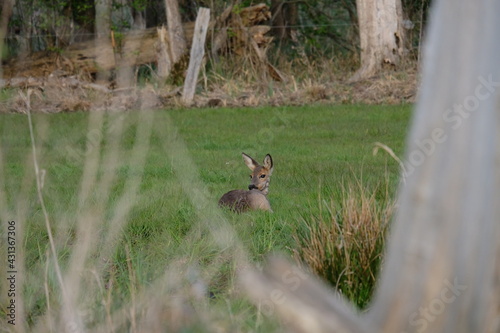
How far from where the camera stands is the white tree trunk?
103 inches

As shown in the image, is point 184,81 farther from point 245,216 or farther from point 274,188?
point 245,216

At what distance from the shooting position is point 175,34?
18797 millimetres

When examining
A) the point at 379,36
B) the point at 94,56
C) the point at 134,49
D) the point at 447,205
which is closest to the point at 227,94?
the point at 379,36

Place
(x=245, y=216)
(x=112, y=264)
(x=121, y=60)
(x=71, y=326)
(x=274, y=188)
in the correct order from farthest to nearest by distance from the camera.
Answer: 1. (x=121, y=60)
2. (x=274, y=188)
3. (x=245, y=216)
4. (x=112, y=264)
5. (x=71, y=326)

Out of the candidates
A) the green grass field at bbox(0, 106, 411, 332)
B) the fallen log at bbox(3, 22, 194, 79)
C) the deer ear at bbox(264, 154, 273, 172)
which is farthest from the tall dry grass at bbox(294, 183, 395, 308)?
the fallen log at bbox(3, 22, 194, 79)

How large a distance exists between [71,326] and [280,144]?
8.22m

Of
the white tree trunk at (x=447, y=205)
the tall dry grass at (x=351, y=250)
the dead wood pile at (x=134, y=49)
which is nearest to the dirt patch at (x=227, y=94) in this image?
the dead wood pile at (x=134, y=49)

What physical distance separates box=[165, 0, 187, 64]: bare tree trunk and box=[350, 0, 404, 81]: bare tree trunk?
12.0ft

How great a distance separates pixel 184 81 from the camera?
17.5 m

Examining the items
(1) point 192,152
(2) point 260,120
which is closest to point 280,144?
(1) point 192,152

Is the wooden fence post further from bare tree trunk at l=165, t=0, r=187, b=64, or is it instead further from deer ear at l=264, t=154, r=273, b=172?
deer ear at l=264, t=154, r=273, b=172

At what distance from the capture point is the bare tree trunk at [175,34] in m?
18.6

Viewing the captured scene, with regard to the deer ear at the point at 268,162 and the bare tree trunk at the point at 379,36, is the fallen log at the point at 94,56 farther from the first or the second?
the deer ear at the point at 268,162

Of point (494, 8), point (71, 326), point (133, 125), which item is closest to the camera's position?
point (494, 8)
